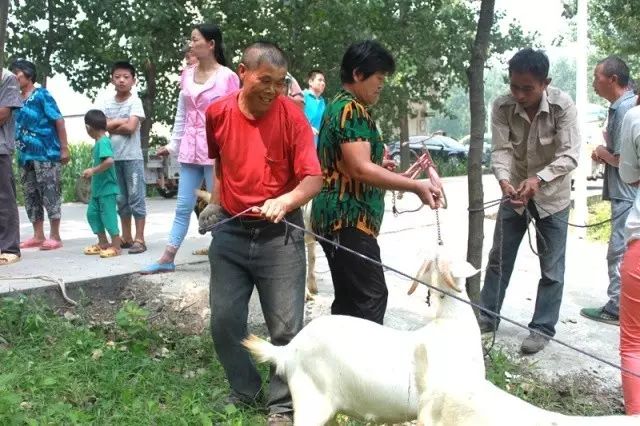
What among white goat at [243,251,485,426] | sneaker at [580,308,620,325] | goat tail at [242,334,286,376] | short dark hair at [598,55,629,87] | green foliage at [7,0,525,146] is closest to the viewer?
white goat at [243,251,485,426]

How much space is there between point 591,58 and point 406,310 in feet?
139

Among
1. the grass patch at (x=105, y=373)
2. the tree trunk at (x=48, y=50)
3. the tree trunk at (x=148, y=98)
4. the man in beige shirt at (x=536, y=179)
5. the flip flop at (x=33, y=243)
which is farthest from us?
the tree trunk at (x=148, y=98)

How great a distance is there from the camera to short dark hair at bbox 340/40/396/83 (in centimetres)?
389

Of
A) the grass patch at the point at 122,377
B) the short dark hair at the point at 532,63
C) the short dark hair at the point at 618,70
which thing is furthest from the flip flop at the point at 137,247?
the short dark hair at the point at 618,70

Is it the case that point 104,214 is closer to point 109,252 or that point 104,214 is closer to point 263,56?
point 109,252

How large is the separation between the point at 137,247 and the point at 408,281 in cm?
257

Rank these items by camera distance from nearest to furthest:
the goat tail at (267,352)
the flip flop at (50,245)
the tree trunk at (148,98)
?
the goat tail at (267,352) → the flip flop at (50,245) → the tree trunk at (148,98)

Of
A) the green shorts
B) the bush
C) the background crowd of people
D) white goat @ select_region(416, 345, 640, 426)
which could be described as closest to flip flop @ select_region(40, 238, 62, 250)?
the green shorts

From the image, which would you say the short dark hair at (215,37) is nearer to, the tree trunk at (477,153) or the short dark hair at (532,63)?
the tree trunk at (477,153)

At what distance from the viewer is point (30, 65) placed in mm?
7496

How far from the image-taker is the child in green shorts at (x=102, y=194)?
7.20 metres

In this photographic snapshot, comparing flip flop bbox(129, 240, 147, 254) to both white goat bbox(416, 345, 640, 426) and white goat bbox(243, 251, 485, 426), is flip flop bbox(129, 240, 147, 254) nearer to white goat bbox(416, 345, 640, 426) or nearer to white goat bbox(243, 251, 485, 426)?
white goat bbox(243, 251, 485, 426)

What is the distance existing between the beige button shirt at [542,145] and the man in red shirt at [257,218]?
175 centimetres

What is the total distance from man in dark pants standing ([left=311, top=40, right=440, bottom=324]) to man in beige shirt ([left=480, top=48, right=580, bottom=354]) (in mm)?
1328
